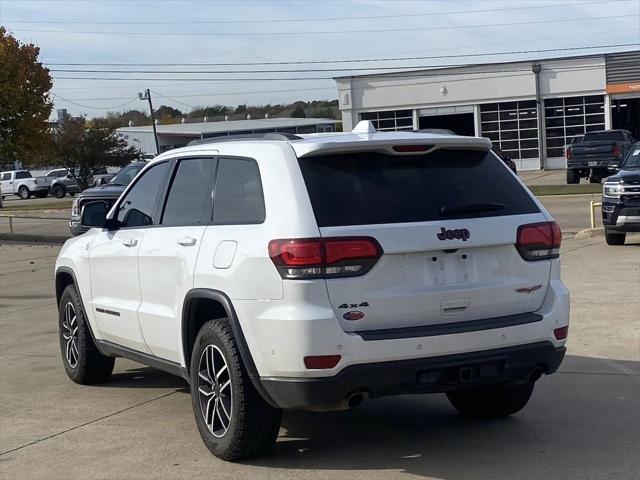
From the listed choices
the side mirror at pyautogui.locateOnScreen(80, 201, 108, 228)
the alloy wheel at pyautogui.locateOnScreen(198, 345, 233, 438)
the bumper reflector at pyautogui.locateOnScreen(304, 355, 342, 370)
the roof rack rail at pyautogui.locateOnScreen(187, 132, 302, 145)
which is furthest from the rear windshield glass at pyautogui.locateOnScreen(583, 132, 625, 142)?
the bumper reflector at pyautogui.locateOnScreen(304, 355, 342, 370)

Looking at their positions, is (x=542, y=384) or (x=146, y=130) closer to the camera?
(x=542, y=384)

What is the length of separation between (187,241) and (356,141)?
4.29 ft

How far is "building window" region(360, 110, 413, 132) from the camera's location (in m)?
55.1

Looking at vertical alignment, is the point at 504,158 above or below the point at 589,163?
above

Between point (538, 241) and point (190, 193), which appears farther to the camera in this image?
point (190, 193)

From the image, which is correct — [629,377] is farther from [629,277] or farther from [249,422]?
[629,277]

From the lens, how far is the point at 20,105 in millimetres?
30375

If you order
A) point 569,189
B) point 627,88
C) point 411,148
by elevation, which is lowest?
point 569,189

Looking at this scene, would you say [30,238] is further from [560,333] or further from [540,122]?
[540,122]

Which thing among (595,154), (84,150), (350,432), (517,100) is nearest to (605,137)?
(595,154)

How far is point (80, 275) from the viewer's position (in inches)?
307

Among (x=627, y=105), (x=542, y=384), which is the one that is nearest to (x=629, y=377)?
(x=542, y=384)

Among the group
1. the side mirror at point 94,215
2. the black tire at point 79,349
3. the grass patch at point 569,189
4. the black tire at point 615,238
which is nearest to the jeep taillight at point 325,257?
the side mirror at point 94,215

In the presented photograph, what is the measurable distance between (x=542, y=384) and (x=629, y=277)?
563cm
